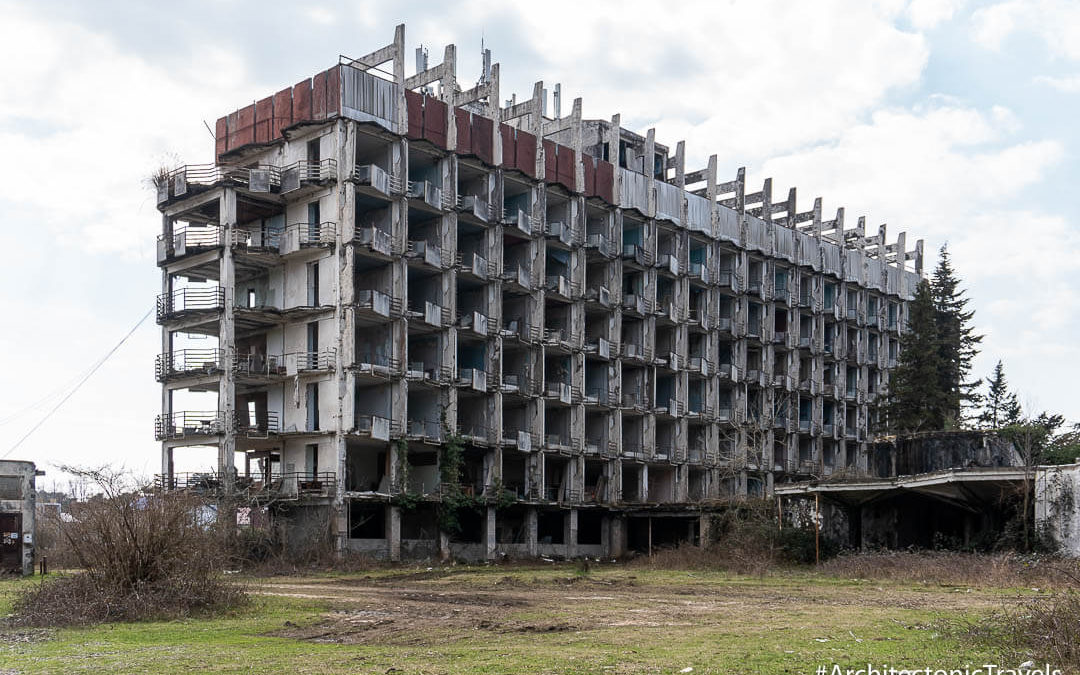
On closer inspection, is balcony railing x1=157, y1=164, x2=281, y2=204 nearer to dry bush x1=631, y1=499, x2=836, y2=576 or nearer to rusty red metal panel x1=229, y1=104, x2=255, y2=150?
rusty red metal panel x1=229, y1=104, x2=255, y2=150

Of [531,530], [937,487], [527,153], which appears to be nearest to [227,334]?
[531,530]

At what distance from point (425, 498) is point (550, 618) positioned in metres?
37.2

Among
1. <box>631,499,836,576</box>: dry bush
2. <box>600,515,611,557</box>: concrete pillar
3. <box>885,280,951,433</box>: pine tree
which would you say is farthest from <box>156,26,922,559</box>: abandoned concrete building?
<box>885,280,951,433</box>: pine tree

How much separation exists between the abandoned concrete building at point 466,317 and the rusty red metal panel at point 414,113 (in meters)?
0.16

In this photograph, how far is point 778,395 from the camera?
90312 millimetres

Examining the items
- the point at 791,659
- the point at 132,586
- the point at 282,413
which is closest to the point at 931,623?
the point at 791,659

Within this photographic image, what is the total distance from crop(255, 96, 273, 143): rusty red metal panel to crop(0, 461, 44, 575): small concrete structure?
75.2 ft

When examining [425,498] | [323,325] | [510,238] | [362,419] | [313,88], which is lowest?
[425,498]

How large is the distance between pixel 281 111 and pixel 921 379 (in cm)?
4692

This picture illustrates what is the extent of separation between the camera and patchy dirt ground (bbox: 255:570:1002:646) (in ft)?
74.5

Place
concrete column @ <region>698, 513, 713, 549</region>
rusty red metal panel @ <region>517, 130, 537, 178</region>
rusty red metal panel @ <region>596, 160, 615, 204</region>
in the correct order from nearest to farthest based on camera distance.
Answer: concrete column @ <region>698, 513, 713, 549</region>, rusty red metal panel @ <region>517, 130, 537, 178</region>, rusty red metal panel @ <region>596, 160, 615, 204</region>

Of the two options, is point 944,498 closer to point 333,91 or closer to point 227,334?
point 227,334

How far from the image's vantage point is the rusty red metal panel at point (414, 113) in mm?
63188

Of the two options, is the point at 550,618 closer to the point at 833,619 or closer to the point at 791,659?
the point at 833,619
